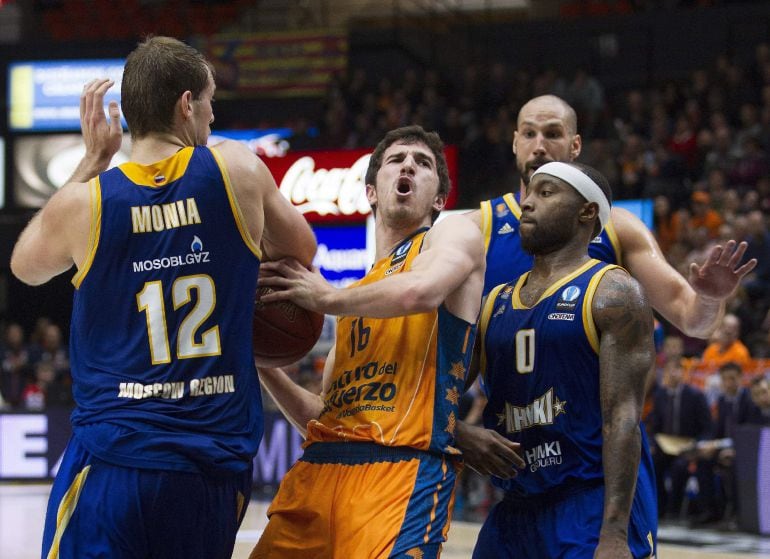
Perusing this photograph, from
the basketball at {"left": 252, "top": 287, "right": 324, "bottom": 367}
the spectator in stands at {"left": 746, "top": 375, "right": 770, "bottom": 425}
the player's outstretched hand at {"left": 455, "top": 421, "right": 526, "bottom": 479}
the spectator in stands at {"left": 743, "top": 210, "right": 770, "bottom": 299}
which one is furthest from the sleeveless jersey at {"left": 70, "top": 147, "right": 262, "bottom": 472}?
the spectator in stands at {"left": 743, "top": 210, "right": 770, "bottom": 299}

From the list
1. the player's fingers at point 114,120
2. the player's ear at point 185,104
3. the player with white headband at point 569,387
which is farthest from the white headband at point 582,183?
the player's fingers at point 114,120

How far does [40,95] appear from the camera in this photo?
64.5ft

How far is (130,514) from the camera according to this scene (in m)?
3.15

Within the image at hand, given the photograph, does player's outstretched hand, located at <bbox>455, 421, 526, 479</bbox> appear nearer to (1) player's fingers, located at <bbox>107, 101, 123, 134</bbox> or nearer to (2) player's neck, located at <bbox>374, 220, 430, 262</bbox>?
(2) player's neck, located at <bbox>374, 220, 430, 262</bbox>

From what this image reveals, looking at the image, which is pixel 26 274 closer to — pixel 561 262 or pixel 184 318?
pixel 184 318

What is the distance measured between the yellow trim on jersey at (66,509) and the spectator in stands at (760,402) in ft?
28.5

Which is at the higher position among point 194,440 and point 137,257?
point 137,257

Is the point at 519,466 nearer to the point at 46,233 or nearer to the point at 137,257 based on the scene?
the point at 137,257

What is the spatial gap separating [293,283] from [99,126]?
763 mm

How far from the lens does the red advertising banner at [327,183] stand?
54.9 feet

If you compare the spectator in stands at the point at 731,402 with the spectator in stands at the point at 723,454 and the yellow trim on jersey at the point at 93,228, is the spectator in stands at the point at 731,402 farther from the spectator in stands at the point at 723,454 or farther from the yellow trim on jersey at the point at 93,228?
the yellow trim on jersey at the point at 93,228

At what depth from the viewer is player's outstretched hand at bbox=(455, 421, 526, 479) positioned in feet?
12.2

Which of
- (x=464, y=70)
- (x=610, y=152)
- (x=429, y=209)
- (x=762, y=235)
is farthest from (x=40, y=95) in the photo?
(x=429, y=209)

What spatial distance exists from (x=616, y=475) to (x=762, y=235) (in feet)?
33.8
